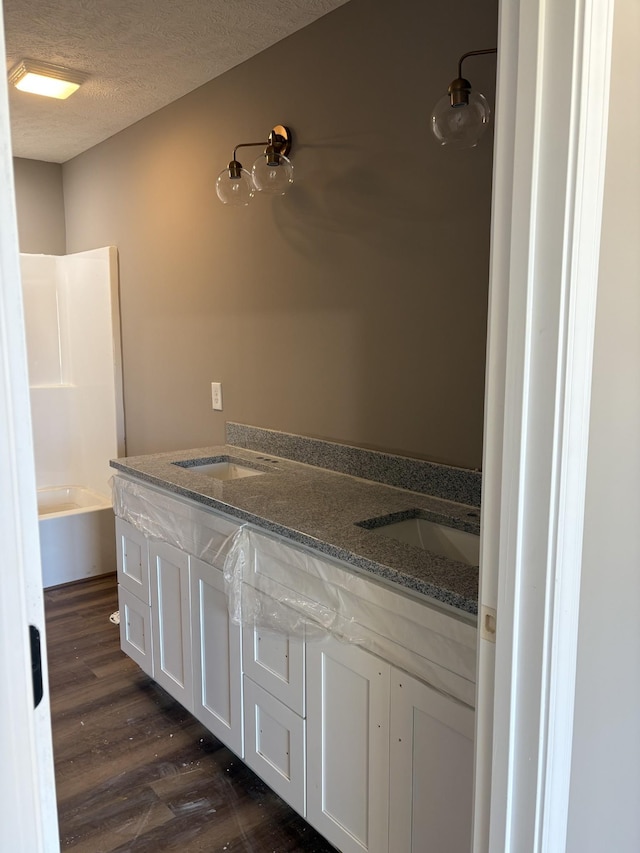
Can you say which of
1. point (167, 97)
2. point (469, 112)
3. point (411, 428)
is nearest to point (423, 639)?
point (411, 428)

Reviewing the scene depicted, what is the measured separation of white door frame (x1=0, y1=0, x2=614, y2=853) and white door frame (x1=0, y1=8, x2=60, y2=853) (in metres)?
0.64

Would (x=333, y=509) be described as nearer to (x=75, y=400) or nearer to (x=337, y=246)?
(x=337, y=246)

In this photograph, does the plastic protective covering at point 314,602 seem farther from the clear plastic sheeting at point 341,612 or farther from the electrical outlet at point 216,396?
the electrical outlet at point 216,396

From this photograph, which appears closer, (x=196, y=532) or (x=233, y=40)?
(x=196, y=532)

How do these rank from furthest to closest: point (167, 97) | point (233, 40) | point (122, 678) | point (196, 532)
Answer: point (167, 97)
point (122, 678)
point (233, 40)
point (196, 532)

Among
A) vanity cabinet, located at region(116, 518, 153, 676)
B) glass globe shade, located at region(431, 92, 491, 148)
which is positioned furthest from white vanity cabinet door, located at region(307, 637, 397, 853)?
glass globe shade, located at region(431, 92, 491, 148)

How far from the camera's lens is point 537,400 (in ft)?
2.96

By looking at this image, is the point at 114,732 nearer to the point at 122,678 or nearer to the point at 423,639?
the point at 122,678

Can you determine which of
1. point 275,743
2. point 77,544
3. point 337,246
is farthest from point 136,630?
point 337,246

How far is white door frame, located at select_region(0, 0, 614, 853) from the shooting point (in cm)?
84

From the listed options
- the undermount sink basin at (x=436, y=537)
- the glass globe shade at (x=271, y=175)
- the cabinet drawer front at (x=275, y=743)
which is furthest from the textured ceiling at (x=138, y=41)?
the cabinet drawer front at (x=275, y=743)

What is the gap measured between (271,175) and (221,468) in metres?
1.15

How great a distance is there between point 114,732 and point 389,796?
1.26m

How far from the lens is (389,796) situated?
4.71 ft
